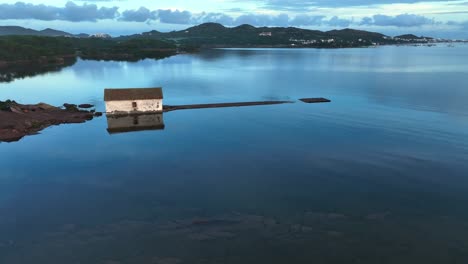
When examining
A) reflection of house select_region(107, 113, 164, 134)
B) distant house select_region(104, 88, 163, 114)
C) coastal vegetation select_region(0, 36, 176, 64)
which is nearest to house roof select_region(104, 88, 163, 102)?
distant house select_region(104, 88, 163, 114)

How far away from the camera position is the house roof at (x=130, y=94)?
1772 inches

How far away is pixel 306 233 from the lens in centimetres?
2014

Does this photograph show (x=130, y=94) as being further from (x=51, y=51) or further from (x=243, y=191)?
(x=51, y=51)

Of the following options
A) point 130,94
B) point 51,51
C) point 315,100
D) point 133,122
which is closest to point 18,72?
point 51,51

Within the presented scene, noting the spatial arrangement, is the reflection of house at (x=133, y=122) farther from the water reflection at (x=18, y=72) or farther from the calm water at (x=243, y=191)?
the water reflection at (x=18, y=72)

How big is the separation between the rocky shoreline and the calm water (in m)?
1.97

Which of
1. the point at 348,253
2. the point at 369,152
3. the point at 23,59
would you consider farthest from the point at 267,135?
the point at 23,59

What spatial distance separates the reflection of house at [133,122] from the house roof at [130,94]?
2.32m

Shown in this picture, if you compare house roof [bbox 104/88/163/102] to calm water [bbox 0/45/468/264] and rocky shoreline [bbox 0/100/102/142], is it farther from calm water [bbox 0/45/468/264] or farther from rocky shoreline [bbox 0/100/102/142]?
rocky shoreline [bbox 0/100/102/142]

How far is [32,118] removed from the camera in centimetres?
4419

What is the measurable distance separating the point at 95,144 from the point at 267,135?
723 inches

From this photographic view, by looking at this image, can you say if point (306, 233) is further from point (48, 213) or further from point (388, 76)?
point (388, 76)

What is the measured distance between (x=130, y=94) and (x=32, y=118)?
12.4m

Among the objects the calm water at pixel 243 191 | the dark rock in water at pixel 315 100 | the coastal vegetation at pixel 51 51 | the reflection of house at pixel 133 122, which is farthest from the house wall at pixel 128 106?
the coastal vegetation at pixel 51 51
